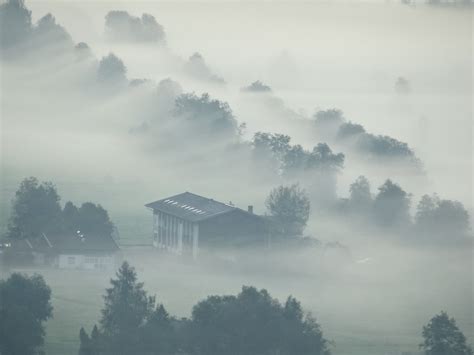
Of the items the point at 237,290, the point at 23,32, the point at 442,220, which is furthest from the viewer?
the point at 23,32

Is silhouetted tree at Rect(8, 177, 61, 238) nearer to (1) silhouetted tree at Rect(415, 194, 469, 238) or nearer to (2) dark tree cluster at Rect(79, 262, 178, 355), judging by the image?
(1) silhouetted tree at Rect(415, 194, 469, 238)

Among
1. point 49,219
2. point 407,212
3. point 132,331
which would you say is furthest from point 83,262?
point 132,331

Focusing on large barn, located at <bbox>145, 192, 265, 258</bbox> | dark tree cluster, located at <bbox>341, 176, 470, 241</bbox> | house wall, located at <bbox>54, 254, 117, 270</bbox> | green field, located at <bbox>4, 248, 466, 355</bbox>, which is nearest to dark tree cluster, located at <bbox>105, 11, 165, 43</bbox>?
dark tree cluster, located at <bbox>341, 176, 470, 241</bbox>

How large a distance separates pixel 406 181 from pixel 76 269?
144ft

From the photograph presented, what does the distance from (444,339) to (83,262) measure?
29.7 meters

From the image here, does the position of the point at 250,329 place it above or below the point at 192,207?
below

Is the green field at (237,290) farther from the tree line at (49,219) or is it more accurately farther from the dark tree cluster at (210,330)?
the dark tree cluster at (210,330)

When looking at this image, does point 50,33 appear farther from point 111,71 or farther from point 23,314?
point 23,314

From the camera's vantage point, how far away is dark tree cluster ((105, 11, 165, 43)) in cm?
19138

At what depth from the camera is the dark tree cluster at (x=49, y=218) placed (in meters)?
88.8

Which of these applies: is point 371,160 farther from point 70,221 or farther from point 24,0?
point 24,0

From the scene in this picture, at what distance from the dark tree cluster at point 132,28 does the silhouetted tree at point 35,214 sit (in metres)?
99.8

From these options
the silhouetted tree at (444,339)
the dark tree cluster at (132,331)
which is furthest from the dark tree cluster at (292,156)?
the silhouetted tree at (444,339)

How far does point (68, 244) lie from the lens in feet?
282
